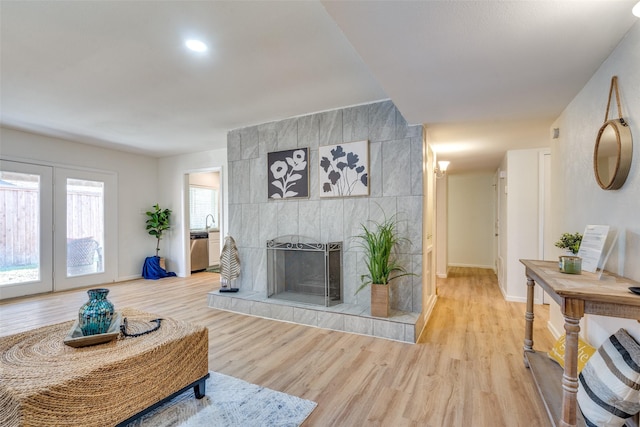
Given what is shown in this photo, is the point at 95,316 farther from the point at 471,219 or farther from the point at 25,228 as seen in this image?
the point at 471,219

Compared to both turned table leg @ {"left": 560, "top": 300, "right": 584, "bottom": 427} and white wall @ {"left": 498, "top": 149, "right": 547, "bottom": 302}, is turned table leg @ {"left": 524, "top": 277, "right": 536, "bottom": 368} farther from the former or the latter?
white wall @ {"left": 498, "top": 149, "right": 547, "bottom": 302}

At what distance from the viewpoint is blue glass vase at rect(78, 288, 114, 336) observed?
5.91 ft

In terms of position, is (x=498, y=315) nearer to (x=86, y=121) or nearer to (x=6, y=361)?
(x=6, y=361)

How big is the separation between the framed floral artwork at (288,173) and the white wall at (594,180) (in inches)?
104

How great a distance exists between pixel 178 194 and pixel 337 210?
13.9 feet

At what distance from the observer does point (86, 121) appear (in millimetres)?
4191

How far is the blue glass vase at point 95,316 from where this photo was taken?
5.91 ft

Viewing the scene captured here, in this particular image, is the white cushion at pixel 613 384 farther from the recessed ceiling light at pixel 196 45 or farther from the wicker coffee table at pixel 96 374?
the recessed ceiling light at pixel 196 45

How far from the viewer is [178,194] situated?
21.1 feet

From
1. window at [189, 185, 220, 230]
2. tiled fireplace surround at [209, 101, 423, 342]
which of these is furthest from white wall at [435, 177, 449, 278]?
window at [189, 185, 220, 230]

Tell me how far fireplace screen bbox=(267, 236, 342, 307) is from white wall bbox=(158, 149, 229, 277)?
2.51m

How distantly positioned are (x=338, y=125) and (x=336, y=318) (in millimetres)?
2230

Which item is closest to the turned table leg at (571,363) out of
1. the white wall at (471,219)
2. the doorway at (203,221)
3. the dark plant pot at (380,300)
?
the dark plant pot at (380,300)

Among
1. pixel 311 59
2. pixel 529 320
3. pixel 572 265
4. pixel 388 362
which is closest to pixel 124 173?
pixel 311 59
